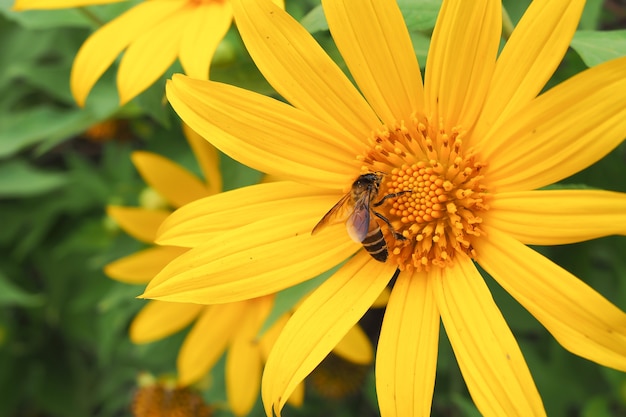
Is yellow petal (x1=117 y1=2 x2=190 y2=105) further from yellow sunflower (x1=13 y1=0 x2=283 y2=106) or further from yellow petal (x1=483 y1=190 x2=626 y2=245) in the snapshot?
yellow petal (x1=483 y1=190 x2=626 y2=245)

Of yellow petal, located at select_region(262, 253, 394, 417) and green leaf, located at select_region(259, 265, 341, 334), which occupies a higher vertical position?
yellow petal, located at select_region(262, 253, 394, 417)

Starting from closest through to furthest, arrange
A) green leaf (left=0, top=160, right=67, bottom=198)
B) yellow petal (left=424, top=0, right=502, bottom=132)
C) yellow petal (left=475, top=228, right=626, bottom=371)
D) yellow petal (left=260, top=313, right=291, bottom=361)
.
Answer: yellow petal (left=475, top=228, right=626, bottom=371) → yellow petal (left=424, top=0, right=502, bottom=132) → yellow petal (left=260, top=313, right=291, bottom=361) → green leaf (left=0, top=160, right=67, bottom=198)

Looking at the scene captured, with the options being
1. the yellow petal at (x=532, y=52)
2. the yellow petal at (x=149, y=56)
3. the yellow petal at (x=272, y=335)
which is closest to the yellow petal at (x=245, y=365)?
the yellow petal at (x=272, y=335)

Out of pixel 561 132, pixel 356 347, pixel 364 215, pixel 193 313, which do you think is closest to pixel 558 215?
pixel 561 132

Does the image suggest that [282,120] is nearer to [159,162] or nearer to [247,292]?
[247,292]

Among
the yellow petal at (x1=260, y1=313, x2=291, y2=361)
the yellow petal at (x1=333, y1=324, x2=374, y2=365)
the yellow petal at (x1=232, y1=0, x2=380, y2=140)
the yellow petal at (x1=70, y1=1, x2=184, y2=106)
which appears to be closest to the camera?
the yellow petal at (x1=232, y1=0, x2=380, y2=140)

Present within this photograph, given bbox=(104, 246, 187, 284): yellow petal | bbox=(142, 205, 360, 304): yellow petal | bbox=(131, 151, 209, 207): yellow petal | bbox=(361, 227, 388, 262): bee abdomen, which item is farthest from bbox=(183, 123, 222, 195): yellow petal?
bbox=(361, 227, 388, 262): bee abdomen

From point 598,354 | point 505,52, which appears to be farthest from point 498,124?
point 598,354
